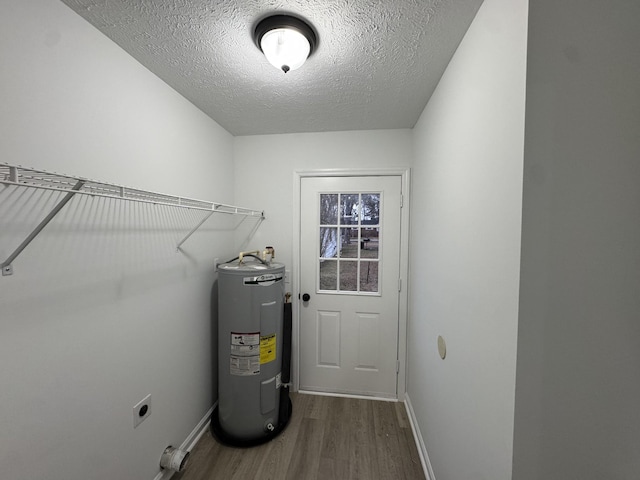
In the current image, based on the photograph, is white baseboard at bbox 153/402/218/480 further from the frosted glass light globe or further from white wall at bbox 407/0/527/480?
the frosted glass light globe

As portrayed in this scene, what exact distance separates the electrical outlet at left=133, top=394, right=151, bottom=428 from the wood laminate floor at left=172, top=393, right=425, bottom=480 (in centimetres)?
52

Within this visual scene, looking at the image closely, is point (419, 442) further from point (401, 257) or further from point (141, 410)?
point (141, 410)

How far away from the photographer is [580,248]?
708mm

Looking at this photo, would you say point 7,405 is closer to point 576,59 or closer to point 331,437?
point 331,437

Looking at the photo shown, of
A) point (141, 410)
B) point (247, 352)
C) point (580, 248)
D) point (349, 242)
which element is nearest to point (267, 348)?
point (247, 352)

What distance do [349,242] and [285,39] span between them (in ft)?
4.99

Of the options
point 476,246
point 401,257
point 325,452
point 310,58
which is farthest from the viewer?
point 401,257

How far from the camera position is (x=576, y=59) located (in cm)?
68

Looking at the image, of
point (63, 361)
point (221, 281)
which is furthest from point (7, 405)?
point (221, 281)

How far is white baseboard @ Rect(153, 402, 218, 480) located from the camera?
1485 millimetres

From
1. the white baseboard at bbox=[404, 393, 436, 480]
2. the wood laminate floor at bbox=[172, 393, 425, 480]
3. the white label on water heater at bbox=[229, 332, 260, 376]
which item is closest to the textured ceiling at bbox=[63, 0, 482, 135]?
the white label on water heater at bbox=[229, 332, 260, 376]

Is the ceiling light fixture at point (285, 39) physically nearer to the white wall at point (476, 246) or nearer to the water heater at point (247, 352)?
the white wall at point (476, 246)

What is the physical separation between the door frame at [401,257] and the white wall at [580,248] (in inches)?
56.4

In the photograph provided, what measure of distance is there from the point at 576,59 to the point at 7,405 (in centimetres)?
197
